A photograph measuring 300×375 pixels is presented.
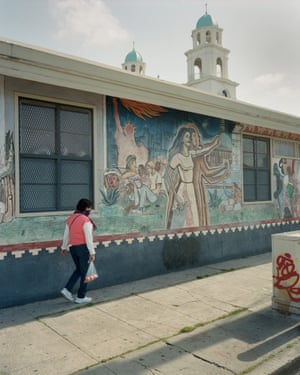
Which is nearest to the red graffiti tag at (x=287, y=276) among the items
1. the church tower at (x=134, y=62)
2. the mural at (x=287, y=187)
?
the mural at (x=287, y=187)

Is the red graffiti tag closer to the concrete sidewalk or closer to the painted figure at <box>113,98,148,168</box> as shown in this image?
the concrete sidewalk

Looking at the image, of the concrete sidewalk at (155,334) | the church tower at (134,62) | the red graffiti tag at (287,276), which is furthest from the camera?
the church tower at (134,62)

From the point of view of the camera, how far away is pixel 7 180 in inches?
216

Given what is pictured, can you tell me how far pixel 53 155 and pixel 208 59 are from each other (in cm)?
3924

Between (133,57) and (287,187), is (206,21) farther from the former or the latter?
(287,187)

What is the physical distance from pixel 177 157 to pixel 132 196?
1541 mm

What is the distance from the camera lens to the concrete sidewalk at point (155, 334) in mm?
3682

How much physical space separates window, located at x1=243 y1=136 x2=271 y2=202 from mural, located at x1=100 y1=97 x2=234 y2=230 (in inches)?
29.2

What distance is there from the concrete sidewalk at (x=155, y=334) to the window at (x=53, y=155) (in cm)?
176

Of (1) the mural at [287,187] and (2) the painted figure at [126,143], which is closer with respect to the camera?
(2) the painted figure at [126,143]

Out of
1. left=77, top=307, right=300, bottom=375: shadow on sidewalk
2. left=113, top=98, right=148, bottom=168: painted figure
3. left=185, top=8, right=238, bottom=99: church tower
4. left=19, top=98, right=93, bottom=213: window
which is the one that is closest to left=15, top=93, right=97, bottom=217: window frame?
left=19, top=98, right=93, bottom=213: window

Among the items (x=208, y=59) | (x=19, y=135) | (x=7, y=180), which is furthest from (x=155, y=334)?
(x=208, y=59)

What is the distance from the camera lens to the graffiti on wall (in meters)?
5.43

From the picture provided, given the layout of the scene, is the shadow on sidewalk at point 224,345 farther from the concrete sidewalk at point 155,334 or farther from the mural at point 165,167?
the mural at point 165,167
